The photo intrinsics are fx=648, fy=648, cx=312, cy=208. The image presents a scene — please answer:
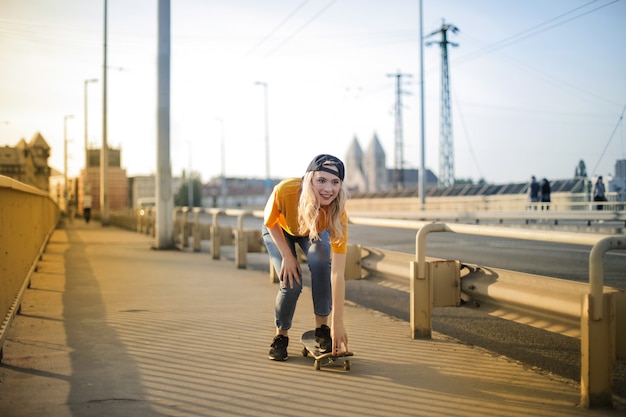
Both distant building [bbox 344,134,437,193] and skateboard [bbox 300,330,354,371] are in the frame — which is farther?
distant building [bbox 344,134,437,193]

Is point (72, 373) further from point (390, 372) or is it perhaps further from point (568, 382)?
point (568, 382)

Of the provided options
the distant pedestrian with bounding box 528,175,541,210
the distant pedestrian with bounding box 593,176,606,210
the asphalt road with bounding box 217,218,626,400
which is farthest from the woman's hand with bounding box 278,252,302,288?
the distant pedestrian with bounding box 528,175,541,210

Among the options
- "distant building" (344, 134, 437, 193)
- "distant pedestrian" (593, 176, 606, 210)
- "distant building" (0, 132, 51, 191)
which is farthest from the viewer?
"distant building" (344, 134, 437, 193)

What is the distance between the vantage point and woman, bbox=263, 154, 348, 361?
4258 millimetres

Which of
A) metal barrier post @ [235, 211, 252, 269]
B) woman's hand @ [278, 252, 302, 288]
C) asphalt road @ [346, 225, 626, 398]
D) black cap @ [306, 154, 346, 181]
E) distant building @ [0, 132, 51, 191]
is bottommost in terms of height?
asphalt road @ [346, 225, 626, 398]

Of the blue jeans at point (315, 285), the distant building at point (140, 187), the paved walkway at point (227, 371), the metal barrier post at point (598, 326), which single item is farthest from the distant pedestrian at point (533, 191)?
the distant building at point (140, 187)

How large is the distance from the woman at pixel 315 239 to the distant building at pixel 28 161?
1630 centimetres

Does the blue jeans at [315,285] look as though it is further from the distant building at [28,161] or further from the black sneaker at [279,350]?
the distant building at [28,161]

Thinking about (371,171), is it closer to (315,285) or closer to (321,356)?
(315,285)

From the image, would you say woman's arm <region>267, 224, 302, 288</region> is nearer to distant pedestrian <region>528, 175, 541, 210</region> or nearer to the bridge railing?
the bridge railing

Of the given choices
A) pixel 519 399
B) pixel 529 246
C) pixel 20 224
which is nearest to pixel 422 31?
pixel 529 246

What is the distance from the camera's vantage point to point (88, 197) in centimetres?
4584

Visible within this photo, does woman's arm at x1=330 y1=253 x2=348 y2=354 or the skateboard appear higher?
woman's arm at x1=330 y1=253 x2=348 y2=354

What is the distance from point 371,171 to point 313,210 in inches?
6728
